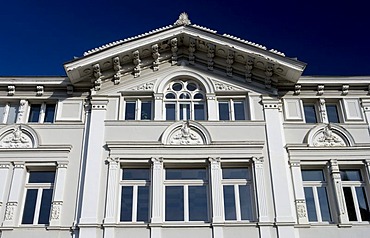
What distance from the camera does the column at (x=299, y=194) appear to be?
48.5ft

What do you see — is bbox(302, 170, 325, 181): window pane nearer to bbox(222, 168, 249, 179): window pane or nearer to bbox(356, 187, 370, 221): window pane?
bbox(356, 187, 370, 221): window pane

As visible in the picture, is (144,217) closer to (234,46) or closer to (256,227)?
(256,227)

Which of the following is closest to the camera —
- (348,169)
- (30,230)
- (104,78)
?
(30,230)

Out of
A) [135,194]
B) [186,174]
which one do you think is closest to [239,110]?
[186,174]

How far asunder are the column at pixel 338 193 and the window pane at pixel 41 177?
9673 millimetres

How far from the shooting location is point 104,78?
17312mm

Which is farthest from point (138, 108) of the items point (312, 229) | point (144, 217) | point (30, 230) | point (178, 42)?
point (312, 229)

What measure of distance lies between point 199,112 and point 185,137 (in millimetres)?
1348

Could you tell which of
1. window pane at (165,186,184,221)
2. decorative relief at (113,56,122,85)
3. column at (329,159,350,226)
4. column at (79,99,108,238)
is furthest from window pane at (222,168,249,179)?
decorative relief at (113,56,122,85)

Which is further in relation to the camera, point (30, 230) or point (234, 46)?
point (234, 46)

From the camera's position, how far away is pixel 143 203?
15141mm

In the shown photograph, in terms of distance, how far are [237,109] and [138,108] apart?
146 inches

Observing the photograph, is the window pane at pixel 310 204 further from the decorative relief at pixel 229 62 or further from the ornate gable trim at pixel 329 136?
the decorative relief at pixel 229 62


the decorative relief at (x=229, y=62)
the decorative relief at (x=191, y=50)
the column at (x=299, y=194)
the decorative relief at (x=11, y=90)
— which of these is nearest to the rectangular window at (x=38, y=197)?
the decorative relief at (x=11, y=90)
